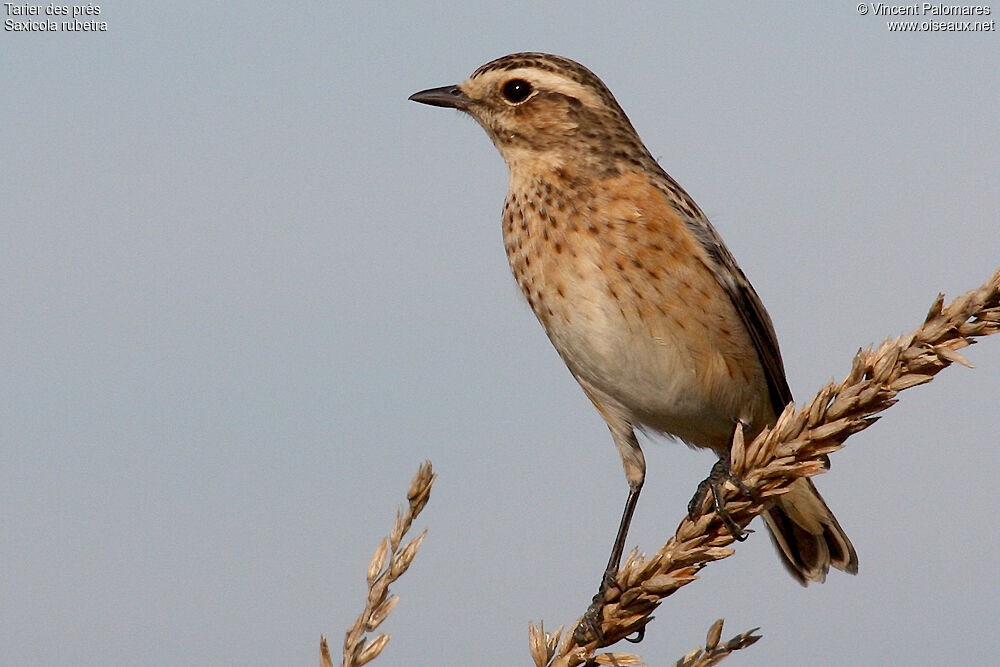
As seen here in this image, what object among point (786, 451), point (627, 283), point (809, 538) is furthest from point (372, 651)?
point (809, 538)

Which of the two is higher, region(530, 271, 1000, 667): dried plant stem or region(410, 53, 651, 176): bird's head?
region(410, 53, 651, 176): bird's head

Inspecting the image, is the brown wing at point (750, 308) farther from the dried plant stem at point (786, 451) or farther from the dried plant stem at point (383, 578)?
the dried plant stem at point (383, 578)

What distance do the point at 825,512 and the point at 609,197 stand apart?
206 centimetres

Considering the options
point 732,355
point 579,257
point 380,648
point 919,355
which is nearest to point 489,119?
point 579,257

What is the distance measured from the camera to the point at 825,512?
6137mm

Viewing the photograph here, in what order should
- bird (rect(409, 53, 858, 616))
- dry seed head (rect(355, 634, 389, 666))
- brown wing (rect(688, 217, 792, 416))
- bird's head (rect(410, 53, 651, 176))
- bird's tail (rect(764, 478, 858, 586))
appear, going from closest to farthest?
dry seed head (rect(355, 634, 389, 666)) → bird (rect(409, 53, 858, 616)) → brown wing (rect(688, 217, 792, 416)) → bird's tail (rect(764, 478, 858, 586)) → bird's head (rect(410, 53, 651, 176))

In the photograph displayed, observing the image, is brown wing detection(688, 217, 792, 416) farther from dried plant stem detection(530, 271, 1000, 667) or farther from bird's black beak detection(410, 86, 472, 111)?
dried plant stem detection(530, 271, 1000, 667)

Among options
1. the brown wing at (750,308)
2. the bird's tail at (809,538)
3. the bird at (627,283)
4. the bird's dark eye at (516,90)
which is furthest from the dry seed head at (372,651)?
the bird's dark eye at (516,90)

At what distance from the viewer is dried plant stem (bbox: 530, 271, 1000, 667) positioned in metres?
2.99

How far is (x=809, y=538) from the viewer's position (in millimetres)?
6199

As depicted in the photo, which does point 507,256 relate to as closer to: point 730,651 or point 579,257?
point 579,257

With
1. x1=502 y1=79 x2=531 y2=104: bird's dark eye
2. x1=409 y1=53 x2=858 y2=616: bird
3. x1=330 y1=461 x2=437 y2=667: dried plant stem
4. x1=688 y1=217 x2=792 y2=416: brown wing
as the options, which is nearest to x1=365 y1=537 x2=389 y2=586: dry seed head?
x1=330 y1=461 x2=437 y2=667: dried plant stem

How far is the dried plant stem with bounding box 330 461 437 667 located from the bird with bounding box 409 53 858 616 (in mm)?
2409

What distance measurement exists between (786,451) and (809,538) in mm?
3016
